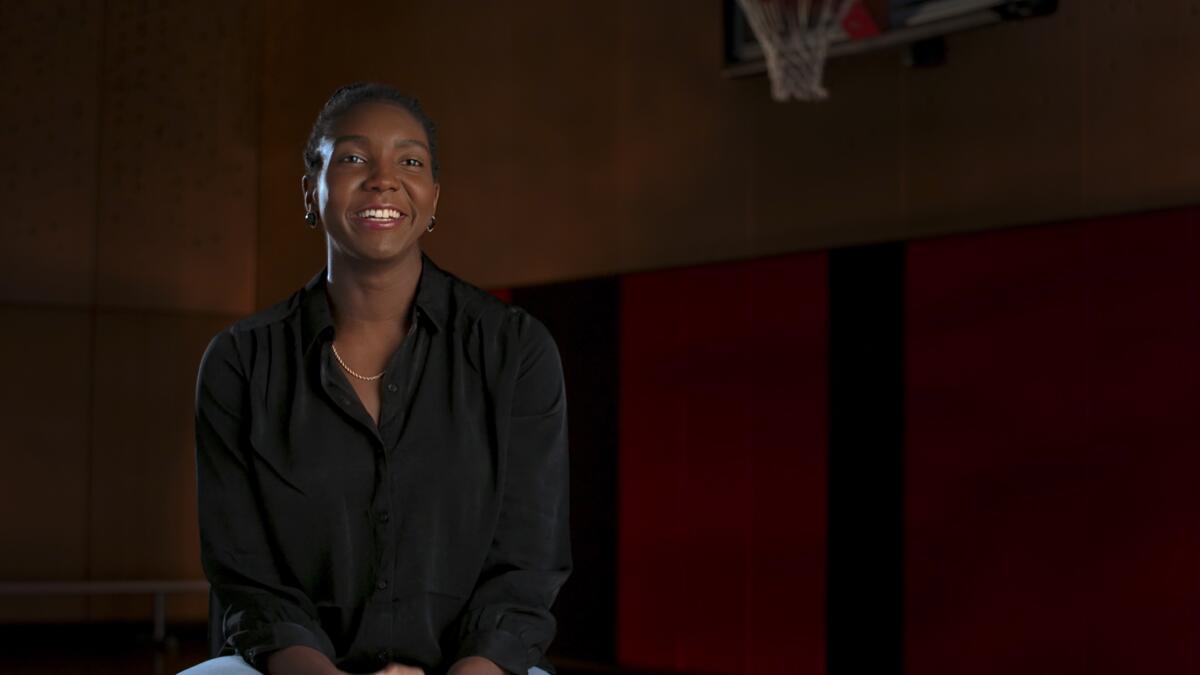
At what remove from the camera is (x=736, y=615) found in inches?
218

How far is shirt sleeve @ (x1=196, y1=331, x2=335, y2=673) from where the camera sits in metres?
1.56

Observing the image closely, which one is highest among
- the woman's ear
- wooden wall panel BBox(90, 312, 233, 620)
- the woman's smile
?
the woman's ear

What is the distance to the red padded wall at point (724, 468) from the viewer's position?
5.33 metres

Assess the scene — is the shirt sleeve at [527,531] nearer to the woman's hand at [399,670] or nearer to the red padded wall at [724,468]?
the woman's hand at [399,670]

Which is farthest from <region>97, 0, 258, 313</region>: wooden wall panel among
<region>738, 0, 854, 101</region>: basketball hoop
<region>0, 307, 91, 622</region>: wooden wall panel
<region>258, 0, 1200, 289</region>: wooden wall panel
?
<region>738, 0, 854, 101</region>: basketball hoop

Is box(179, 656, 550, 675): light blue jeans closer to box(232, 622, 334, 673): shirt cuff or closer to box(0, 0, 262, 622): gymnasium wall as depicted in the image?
box(232, 622, 334, 673): shirt cuff

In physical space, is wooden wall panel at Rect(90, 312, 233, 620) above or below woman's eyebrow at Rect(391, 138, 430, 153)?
below

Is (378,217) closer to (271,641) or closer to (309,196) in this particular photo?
(309,196)

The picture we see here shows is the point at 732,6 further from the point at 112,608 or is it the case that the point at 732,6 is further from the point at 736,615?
the point at 112,608

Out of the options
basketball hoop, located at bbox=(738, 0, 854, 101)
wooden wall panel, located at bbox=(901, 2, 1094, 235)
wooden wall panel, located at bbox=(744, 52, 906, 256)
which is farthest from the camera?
wooden wall panel, located at bbox=(744, 52, 906, 256)

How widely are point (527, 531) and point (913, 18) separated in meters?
3.55

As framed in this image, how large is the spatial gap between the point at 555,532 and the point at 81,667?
5.48 meters

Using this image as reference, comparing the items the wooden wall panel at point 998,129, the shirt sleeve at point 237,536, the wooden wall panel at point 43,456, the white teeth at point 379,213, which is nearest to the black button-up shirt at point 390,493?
the shirt sleeve at point 237,536

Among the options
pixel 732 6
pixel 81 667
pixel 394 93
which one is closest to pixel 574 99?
pixel 732 6
